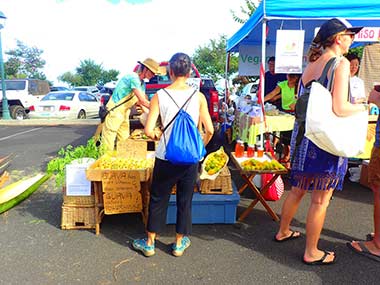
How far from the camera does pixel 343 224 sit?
3561 millimetres

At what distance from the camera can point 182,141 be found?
2.54 m

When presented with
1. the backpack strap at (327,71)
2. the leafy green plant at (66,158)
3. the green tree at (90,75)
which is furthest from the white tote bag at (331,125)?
the green tree at (90,75)

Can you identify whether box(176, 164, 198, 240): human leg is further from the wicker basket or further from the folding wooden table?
the wicker basket

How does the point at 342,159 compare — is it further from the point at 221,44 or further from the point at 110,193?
the point at 221,44

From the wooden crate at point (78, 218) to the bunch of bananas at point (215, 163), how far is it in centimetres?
133

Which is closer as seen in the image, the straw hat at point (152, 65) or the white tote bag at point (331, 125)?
the white tote bag at point (331, 125)

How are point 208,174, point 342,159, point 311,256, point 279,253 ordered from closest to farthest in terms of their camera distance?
point 342,159, point 311,256, point 279,253, point 208,174

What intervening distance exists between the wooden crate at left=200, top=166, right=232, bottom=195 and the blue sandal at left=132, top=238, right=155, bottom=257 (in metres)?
0.91

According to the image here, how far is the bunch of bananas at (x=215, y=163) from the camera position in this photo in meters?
3.56

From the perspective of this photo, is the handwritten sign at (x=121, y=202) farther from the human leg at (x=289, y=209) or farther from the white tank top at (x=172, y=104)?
the human leg at (x=289, y=209)

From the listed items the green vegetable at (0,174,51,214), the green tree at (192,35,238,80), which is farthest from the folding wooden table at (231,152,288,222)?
the green tree at (192,35,238,80)

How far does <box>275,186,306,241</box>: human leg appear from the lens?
9.33 feet

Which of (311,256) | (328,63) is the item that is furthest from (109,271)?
(328,63)

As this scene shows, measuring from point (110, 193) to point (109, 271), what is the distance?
80cm
